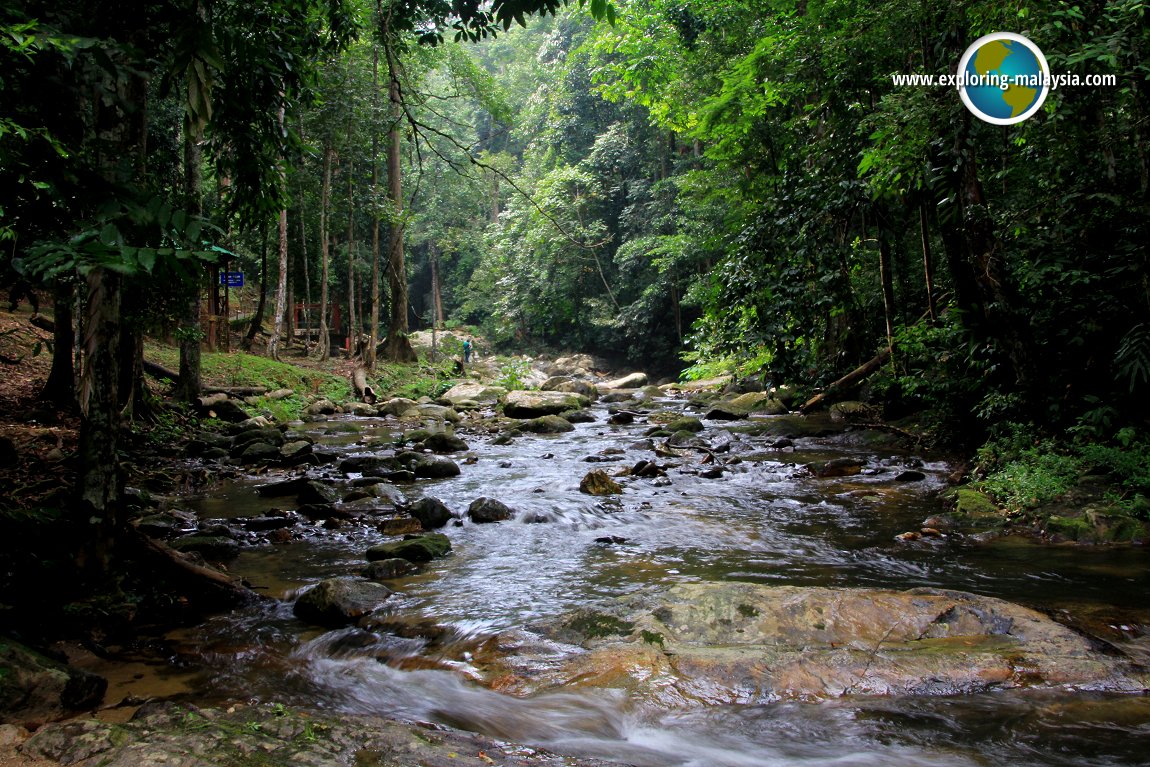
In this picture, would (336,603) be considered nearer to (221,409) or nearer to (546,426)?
(221,409)

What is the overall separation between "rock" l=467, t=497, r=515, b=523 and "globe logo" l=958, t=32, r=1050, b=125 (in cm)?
637

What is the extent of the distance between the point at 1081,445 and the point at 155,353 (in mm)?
16547

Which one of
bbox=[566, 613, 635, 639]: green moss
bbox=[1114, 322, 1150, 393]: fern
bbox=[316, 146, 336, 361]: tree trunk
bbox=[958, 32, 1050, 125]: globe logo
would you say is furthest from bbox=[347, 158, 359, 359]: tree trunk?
bbox=[1114, 322, 1150, 393]: fern

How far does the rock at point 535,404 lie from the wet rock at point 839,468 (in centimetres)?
822

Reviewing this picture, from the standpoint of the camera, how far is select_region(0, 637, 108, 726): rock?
2561 millimetres

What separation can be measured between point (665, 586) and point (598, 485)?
3.50 m

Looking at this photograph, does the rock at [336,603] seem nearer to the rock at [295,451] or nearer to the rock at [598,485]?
the rock at [598,485]

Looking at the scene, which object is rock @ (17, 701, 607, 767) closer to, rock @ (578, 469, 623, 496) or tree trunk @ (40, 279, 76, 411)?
rock @ (578, 469, 623, 496)

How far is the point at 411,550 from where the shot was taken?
571 centimetres

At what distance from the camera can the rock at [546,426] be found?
14508mm

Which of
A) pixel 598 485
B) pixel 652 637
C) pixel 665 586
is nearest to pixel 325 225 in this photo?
pixel 598 485

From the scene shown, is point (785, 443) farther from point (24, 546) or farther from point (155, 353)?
point (155, 353)

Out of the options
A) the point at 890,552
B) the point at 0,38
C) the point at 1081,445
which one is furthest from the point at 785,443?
the point at 0,38

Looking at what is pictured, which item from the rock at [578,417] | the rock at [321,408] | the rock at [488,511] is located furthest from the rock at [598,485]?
the rock at [321,408]
